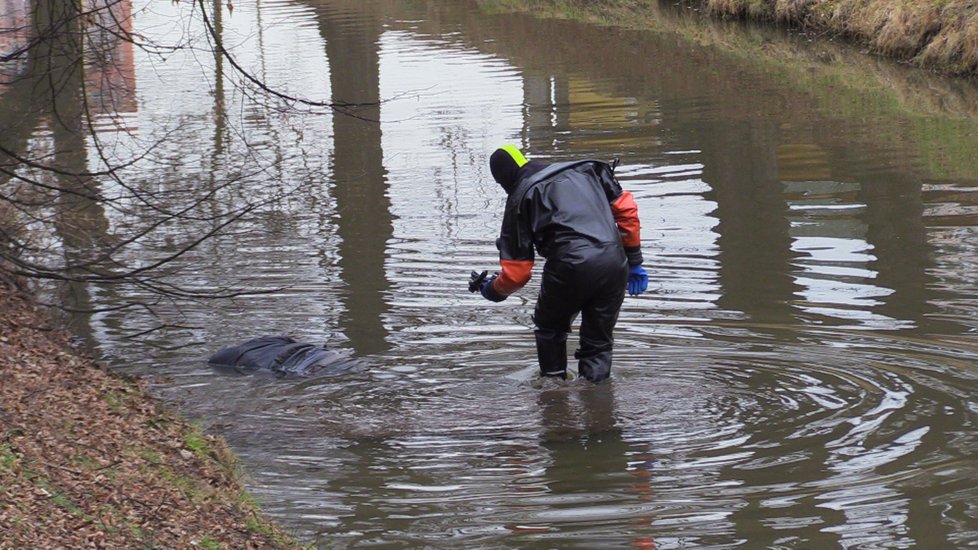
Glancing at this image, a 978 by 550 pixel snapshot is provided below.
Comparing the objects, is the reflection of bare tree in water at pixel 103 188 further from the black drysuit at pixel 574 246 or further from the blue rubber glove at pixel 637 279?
the blue rubber glove at pixel 637 279

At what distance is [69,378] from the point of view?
7.71 m

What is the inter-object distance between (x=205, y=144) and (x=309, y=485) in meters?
Answer: 11.3

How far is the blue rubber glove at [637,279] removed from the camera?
8.12 meters

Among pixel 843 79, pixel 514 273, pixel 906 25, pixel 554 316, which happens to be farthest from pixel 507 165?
pixel 906 25

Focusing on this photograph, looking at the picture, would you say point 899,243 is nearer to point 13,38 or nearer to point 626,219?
point 626,219

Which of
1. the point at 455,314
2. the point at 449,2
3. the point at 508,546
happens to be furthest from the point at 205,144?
the point at 449,2

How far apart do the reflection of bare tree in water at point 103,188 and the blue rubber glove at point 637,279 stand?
7.13 feet

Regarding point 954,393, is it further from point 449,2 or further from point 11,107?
point 449,2

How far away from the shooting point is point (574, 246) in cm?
766

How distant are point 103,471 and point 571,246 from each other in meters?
3.00

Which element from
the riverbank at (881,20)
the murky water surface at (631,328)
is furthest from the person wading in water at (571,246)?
the riverbank at (881,20)

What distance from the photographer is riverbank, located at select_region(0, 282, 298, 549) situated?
205 inches

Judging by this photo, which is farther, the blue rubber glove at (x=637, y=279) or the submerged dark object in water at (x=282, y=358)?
the submerged dark object in water at (x=282, y=358)

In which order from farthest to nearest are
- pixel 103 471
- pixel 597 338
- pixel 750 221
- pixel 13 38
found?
pixel 750 221 → pixel 13 38 → pixel 597 338 → pixel 103 471
